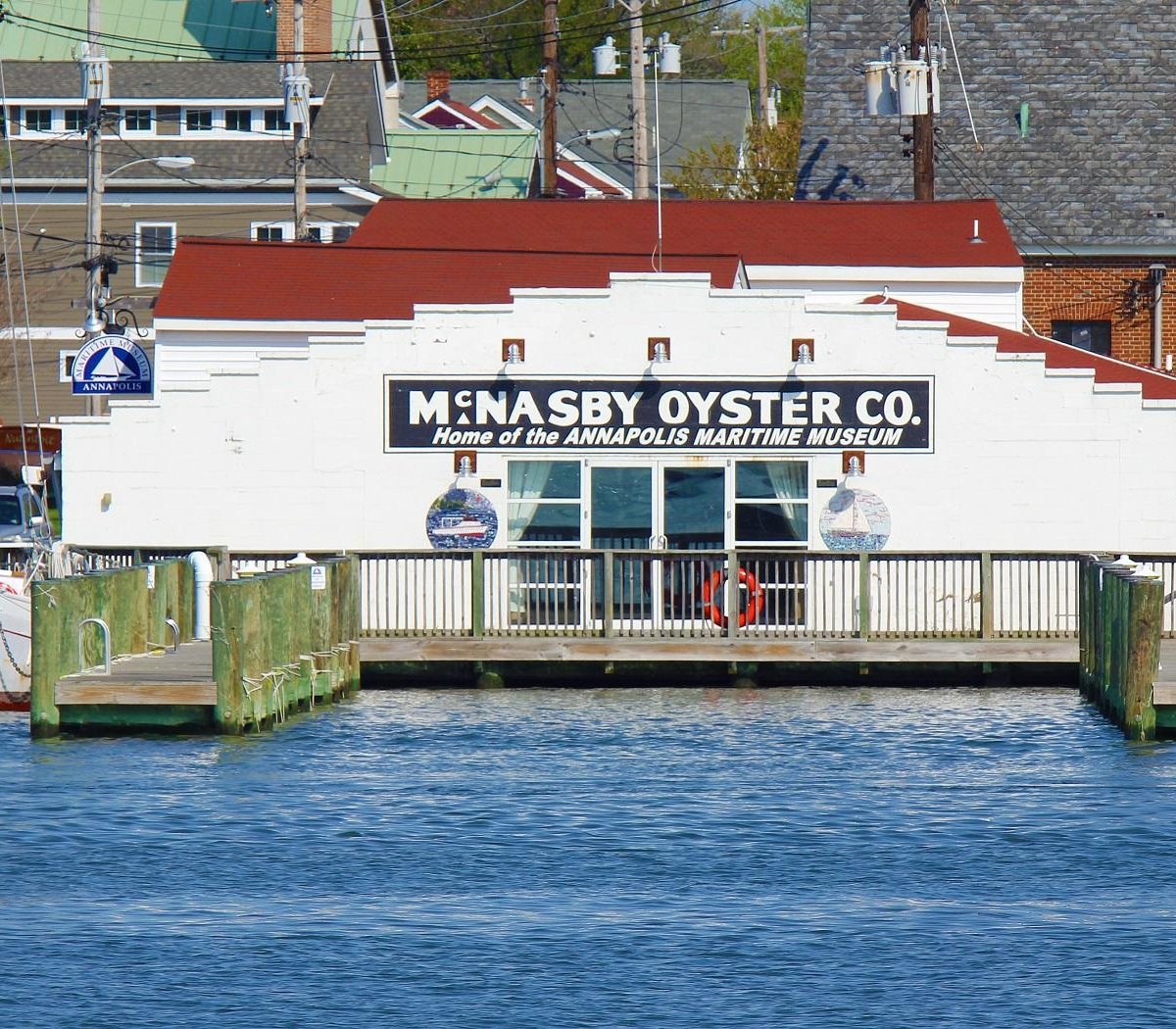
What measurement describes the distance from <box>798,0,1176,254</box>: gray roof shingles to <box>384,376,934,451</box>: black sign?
18192 millimetres

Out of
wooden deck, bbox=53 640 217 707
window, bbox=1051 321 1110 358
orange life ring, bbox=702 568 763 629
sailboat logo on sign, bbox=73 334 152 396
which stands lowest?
wooden deck, bbox=53 640 217 707

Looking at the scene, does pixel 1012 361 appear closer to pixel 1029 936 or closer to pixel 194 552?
pixel 194 552

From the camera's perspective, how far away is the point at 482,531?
29.9 meters

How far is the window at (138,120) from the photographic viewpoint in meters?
64.1

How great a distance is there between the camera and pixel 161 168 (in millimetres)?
61906

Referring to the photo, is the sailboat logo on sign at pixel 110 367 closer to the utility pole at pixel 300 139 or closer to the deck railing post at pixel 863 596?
the deck railing post at pixel 863 596

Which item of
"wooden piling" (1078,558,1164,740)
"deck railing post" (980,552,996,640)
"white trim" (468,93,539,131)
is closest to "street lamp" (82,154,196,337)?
"deck railing post" (980,552,996,640)

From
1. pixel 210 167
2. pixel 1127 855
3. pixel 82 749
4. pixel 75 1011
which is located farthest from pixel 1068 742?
pixel 210 167

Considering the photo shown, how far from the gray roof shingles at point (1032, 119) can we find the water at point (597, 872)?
76.0 feet

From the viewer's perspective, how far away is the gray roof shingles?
47469mm

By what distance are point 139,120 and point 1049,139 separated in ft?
92.4

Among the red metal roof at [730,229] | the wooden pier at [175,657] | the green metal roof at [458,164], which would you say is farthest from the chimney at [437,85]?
the wooden pier at [175,657]

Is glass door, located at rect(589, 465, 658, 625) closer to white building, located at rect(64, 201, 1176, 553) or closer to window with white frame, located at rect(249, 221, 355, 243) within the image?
white building, located at rect(64, 201, 1176, 553)

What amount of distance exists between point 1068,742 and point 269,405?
38.6 ft
